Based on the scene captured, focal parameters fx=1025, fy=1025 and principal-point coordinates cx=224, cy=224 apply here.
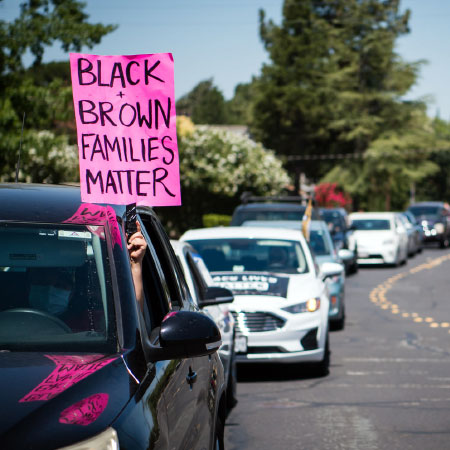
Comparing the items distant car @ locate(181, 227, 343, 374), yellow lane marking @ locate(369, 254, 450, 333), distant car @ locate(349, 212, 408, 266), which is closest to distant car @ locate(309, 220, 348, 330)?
yellow lane marking @ locate(369, 254, 450, 333)

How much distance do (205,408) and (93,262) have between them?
0.99 meters

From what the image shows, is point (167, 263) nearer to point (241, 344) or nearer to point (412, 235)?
point (241, 344)

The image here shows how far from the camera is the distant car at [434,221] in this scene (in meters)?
40.8

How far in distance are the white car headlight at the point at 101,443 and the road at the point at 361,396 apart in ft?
14.5

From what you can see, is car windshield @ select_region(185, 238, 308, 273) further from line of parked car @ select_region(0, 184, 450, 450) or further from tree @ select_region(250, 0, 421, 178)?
tree @ select_region(250, 0, 421, 178)

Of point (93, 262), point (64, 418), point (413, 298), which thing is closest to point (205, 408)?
point (93, 262)

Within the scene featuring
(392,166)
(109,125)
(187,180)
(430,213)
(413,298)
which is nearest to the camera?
(109,125)

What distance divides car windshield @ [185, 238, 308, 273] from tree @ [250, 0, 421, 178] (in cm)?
6119

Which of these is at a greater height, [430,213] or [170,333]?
[170,333]

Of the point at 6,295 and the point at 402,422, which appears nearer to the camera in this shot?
the point at 6,295

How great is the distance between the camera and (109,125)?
14.3 ft

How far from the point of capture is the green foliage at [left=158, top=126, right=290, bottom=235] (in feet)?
148

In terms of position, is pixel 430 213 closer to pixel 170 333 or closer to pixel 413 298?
pixel 413 298

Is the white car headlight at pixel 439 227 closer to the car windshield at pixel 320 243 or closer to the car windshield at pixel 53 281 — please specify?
the car windshield at pixel 320 243
